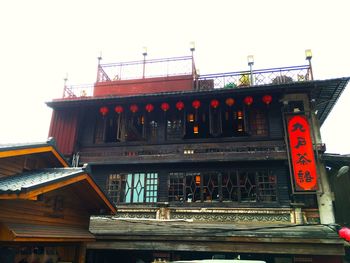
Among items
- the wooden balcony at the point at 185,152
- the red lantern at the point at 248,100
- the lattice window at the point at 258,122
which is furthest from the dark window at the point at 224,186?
the red lantern at the point at 248,100

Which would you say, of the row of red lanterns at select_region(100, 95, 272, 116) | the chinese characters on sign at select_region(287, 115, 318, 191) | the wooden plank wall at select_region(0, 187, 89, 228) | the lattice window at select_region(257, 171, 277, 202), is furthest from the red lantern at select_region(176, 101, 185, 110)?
the wooden plank wall at select_region(0, 187, 89, 228)

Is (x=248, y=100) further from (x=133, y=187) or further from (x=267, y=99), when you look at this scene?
(x=133, y=187)

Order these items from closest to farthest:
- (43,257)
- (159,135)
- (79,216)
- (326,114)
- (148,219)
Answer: (43,257) < (79,216) < (148,219) < (159,135) < (326,114)

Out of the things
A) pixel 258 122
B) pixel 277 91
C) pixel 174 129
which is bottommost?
pixel 174 129

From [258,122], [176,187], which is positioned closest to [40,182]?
[176,187]

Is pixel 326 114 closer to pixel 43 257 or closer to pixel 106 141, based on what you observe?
pixel 106 141

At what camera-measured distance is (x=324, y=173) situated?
15.6m

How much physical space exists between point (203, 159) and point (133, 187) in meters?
4.35

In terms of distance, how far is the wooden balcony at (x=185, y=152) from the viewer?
1548cm

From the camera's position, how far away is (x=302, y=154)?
14.9 m

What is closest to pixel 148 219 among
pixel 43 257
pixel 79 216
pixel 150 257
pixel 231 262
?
pixel 150 257

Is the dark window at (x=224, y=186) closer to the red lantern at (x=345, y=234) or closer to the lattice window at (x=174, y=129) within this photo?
the lattice window at (x=174, y=129)

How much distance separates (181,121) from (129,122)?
10.5ft

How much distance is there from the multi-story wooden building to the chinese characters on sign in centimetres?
5
